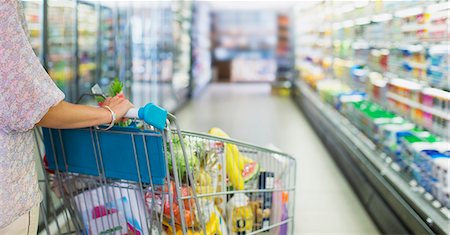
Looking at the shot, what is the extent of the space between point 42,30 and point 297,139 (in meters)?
4.76

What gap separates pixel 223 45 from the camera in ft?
70.6

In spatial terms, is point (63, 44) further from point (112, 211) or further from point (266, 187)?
point (112, 211)

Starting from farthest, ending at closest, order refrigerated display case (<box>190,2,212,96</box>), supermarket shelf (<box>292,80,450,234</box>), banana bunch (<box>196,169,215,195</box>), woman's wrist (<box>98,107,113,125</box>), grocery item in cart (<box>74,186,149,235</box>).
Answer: refrigerated display case (<box>190,2,212,96</box>), supermarket shelf (<box>292,80,450,234</box>), banana bunch (<box>196,169,215,195</box>), grocery item in cart (<box>74,186,149,235</box>), woman's wrist (<box>98,107,113,125</box>)

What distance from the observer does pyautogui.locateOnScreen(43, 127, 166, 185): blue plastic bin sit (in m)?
2.04

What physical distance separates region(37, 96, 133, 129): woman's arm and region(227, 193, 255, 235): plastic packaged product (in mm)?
856

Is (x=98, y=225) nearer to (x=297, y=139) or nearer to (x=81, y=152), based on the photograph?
(x=81, y=152)

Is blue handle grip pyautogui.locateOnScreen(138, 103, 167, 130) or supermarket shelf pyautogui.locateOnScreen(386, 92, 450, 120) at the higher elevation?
blue handle grip pyautogui.locateOnScreen(138, 103, 167, 130)

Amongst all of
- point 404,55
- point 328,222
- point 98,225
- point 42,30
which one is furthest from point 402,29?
point 98,225

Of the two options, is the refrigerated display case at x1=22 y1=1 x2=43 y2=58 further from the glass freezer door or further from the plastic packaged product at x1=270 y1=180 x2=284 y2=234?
the plastic packaged product at x1=270 y1=180 x2=284 y2=234

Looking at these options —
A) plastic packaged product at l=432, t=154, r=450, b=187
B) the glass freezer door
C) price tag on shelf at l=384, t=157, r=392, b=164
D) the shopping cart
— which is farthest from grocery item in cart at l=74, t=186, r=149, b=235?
the glass freezer door

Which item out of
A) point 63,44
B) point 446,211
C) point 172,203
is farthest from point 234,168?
point 63,44

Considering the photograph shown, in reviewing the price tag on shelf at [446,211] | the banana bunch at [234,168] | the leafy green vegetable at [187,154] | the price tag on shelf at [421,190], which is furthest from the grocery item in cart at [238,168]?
the price tag on shelf at [421,190]

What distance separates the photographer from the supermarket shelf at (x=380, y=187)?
3523 mm

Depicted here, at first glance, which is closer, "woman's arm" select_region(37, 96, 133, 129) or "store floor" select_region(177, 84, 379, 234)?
"woman's arm" select_region(37, 96, 133, 129)
